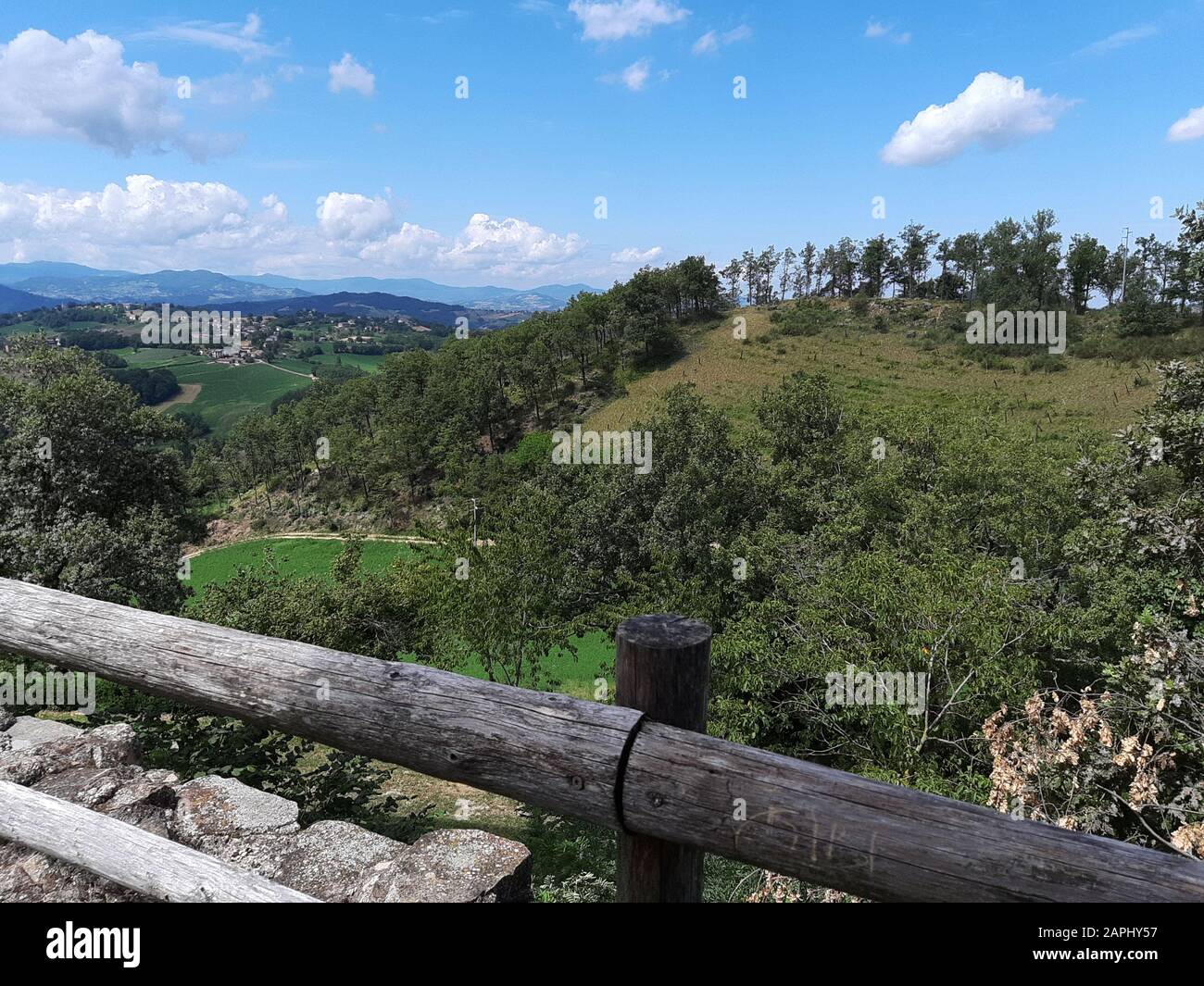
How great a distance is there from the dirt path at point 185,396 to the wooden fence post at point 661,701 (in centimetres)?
14243

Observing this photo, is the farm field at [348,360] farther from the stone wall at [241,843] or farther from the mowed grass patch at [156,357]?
the stone wall at [241,843]

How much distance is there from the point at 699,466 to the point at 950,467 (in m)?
8.53

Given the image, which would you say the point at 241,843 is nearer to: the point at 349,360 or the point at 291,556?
the point at 291,556

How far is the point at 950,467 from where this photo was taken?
24.8 metres

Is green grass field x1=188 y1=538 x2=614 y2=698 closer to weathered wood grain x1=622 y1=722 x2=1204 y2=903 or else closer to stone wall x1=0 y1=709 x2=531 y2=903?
stone wall x1=0 y1=709 x2=531 y2=903

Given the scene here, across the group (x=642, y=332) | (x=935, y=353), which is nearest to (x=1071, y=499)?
(x=935, y=353)

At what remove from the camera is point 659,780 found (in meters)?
2.06

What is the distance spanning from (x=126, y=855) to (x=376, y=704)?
4.21 ft

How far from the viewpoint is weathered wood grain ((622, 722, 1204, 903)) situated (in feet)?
5.64

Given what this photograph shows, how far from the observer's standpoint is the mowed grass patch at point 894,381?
4828 centimetres

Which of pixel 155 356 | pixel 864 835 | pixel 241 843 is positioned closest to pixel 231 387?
pixel 155 356
